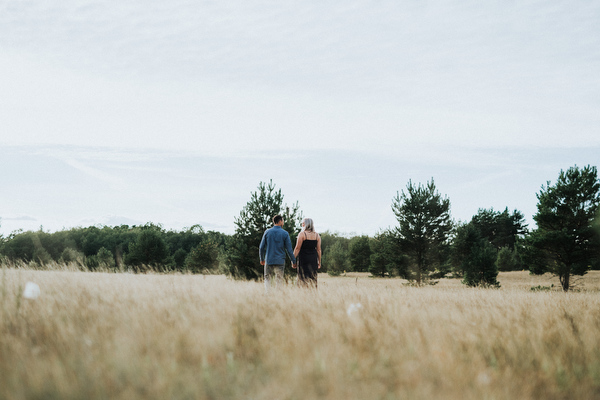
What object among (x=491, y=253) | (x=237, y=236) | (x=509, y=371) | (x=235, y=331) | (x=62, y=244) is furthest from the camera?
(x=62, y=244)

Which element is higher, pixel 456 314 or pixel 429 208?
pixel 429 208

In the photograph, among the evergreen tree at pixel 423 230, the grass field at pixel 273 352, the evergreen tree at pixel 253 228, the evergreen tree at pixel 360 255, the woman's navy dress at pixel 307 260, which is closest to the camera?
the grass field at pixel 273 352

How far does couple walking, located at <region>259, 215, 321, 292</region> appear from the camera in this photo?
942cm

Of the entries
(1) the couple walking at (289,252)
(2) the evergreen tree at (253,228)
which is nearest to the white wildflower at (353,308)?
(1) the couple walking at (289,252)

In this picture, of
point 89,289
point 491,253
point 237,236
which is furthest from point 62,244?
point 89,289

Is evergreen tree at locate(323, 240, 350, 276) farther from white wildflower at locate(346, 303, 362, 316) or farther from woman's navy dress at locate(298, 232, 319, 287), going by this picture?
white wildflower at locate(346, 303, 362, 316)

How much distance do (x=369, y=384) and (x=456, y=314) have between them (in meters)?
2.80

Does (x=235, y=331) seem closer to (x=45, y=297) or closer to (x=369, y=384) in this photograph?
(x=369, y=384)

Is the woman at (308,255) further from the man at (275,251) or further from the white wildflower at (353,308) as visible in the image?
the white wildflower at (353,308)

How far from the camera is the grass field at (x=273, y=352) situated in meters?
2.50

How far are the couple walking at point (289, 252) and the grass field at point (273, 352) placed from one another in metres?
4.43

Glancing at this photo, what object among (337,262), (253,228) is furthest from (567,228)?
(337,262)

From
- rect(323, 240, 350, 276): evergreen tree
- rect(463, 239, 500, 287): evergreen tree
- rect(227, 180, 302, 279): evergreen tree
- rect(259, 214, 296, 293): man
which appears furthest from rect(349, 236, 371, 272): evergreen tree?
rect(259, 214, 296, 293): man

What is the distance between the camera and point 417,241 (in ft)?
95.3
